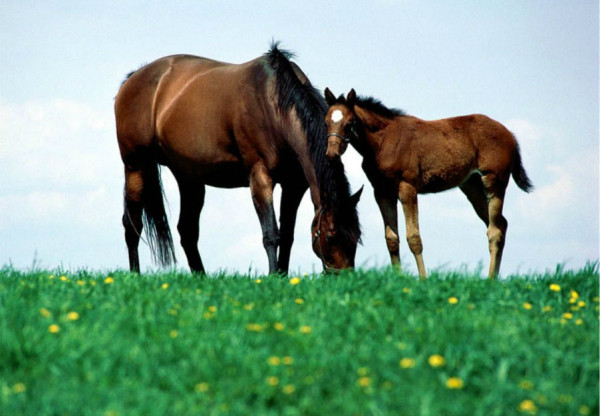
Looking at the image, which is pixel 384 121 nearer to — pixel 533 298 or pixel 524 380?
pixel 533 298

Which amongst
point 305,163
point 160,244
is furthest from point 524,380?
point 160,244

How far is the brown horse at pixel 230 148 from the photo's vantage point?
8383 millimetres

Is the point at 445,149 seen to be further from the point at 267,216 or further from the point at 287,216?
the point at 267,216

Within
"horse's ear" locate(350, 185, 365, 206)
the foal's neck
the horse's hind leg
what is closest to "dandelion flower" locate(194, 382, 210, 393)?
"horse's ear" locate(350, 185, 365, 206)

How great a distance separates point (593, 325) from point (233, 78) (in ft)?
18.4

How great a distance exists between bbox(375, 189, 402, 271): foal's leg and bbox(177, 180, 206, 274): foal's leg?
3223 millimetres

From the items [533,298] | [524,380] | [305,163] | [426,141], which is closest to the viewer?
[524,380]

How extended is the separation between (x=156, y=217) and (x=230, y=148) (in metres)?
2.15

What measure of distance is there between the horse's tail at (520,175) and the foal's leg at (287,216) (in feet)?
9.58

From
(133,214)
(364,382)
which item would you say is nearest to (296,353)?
(364,382)

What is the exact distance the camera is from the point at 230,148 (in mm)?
9727

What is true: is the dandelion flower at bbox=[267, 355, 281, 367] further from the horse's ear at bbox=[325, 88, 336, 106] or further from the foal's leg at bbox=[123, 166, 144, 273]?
the foal's leg at bbox=[123, 166, 144, 273]

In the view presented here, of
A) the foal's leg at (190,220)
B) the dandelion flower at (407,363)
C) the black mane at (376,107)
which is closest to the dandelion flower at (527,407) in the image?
the dandelion flower at (407,363)

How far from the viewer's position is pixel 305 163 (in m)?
8.68
